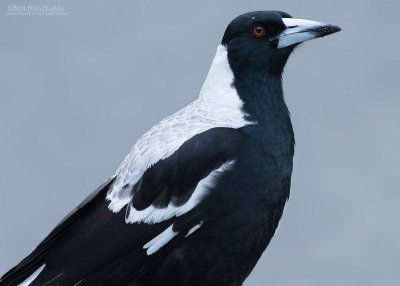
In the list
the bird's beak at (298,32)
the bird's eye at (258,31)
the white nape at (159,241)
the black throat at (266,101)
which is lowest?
the white nape at (159,241)

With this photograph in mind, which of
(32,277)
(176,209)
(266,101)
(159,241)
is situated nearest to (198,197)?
(176,209)

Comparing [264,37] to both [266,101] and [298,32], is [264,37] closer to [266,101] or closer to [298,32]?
[298,32]

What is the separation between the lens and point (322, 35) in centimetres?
303

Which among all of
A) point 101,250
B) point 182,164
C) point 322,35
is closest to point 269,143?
point 182,164

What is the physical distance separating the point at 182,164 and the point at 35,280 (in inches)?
29.3

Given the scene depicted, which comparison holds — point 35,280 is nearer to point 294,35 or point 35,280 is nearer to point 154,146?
point 154,146

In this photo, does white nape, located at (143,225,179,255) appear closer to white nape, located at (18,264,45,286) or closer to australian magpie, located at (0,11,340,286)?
australian magpie, located at (0,11,340,286)

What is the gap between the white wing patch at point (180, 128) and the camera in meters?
2.85

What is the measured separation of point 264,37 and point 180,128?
54 centimetres

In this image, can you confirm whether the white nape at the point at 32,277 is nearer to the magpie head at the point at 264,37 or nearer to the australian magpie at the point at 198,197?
the australian magpie at the point at 198,197

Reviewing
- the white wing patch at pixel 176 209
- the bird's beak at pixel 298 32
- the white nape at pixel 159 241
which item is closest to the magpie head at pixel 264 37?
the bird's beak at pixel 298 32

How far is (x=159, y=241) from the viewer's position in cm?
278

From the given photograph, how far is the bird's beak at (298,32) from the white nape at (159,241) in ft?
3.01

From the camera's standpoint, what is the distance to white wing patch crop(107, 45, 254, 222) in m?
2.85
